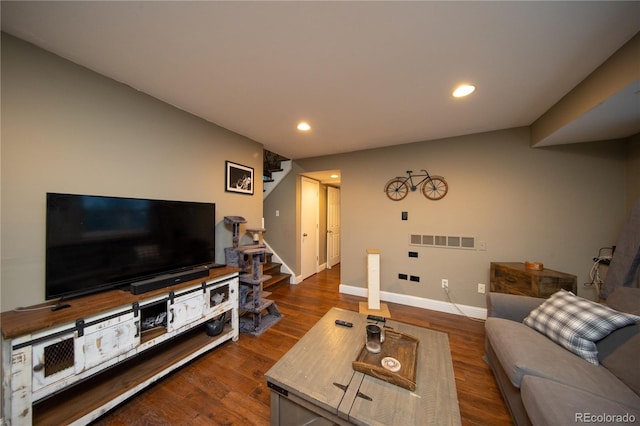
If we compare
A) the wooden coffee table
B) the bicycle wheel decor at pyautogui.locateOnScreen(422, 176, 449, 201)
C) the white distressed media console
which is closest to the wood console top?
the white distressed media console

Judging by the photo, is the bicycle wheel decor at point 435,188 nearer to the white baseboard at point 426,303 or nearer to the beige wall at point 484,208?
the beige wall at point 484,208

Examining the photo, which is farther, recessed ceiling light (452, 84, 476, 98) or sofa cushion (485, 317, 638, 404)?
recessed ceiling light (452, 84, 476, 98)

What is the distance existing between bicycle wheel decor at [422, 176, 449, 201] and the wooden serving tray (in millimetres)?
2058

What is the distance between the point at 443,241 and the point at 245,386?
2.81 metres

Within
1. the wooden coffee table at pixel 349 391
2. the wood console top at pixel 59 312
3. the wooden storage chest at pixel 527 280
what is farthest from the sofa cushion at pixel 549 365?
the wood console top at pixel 59 312

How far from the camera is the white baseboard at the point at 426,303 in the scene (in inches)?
106

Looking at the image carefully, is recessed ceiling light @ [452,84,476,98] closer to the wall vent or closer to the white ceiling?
the white ceiling

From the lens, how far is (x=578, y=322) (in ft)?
4.48

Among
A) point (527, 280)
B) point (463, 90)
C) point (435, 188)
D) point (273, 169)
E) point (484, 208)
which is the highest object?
point (463, 90)

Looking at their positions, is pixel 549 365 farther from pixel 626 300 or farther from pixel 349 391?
pixel 349 391

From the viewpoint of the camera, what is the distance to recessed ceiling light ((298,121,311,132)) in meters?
2.39

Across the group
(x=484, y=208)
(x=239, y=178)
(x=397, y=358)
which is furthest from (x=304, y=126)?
(x=484, y=208)

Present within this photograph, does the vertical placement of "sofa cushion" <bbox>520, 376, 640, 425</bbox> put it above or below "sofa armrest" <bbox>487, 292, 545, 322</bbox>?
below

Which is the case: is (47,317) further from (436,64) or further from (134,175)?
(436,64)
